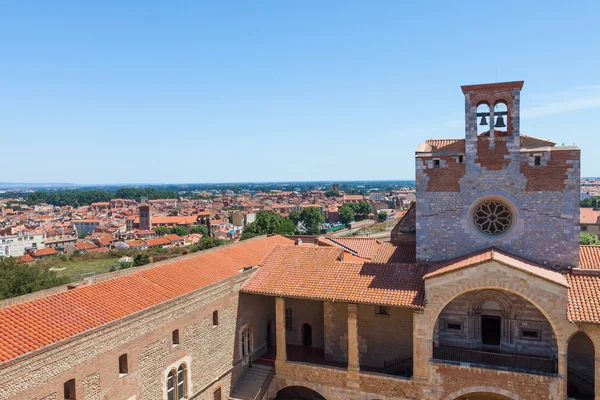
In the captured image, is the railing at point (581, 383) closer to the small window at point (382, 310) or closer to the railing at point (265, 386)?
the small window at point (382, 310)

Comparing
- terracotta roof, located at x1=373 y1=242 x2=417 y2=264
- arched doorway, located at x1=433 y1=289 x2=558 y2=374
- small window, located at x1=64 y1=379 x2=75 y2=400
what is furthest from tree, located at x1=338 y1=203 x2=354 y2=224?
small window, located at x1=64 y1=379 x2=75 y2=400

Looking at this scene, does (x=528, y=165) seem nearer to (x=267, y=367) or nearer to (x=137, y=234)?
(x=267, y=367)

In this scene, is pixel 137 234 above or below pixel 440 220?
below

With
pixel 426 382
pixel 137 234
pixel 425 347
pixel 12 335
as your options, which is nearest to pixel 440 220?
pixel 425 347

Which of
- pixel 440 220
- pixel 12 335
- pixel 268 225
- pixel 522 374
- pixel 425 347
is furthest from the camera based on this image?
pixel 268 225

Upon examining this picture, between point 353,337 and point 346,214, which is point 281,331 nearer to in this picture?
point 353,337

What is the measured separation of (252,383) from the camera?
21984 mm

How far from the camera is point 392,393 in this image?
20.1 meters

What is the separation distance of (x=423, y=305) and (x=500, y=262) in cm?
370

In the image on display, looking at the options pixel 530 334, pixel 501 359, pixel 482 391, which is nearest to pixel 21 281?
pixel 482 391

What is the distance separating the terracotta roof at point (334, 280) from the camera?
2009 cm

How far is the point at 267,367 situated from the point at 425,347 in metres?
8.23

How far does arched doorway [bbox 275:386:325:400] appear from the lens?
24.0m

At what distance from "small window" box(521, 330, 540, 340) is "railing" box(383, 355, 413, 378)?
5.30 meters
